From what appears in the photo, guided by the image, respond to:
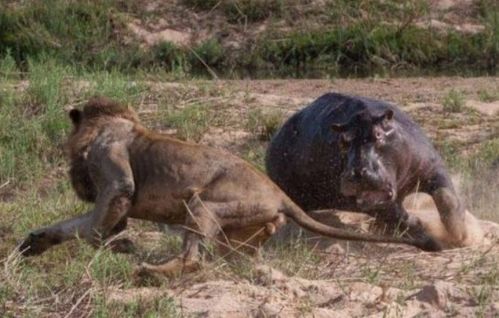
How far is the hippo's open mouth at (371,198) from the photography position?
745 centimetres

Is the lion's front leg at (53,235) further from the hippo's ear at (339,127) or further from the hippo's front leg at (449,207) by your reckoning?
the hippo's front leg at (449,207)

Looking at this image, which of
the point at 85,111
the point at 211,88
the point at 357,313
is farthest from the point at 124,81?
the point at 357,313

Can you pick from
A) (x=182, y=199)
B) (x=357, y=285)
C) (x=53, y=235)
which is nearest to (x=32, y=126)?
(x=53, y=235)

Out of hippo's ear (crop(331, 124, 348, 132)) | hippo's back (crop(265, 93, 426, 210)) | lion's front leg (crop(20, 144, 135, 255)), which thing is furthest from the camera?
hippo's back (crop(265, 93, 426, 210))

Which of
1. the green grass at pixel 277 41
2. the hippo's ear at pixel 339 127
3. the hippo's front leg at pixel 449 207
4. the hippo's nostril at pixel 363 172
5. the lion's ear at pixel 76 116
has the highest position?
the lion's ear at pixel 76 116

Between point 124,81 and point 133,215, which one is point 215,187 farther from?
point 124,81

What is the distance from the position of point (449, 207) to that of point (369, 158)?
2.36ft

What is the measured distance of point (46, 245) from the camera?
6742 millimetres

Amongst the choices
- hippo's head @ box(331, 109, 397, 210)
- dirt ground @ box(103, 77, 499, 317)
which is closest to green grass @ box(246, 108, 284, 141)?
dirt ground @ box(103, 77, 499, 317)

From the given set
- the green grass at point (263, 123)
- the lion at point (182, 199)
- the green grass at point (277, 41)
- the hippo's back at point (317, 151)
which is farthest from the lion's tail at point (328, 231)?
the green grass at point (277, 41)

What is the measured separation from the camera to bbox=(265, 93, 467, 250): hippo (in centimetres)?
751

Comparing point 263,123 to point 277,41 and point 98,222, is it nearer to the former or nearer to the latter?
point 98,222

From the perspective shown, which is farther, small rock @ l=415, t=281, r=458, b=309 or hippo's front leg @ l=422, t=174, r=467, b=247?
hippo's front leg @ l=422, t=174, r=467, b=247

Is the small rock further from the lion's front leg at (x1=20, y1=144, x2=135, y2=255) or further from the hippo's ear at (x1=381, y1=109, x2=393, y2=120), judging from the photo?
the hippo's ear at (x1=381, y1=109, x2=393, y2=120)
